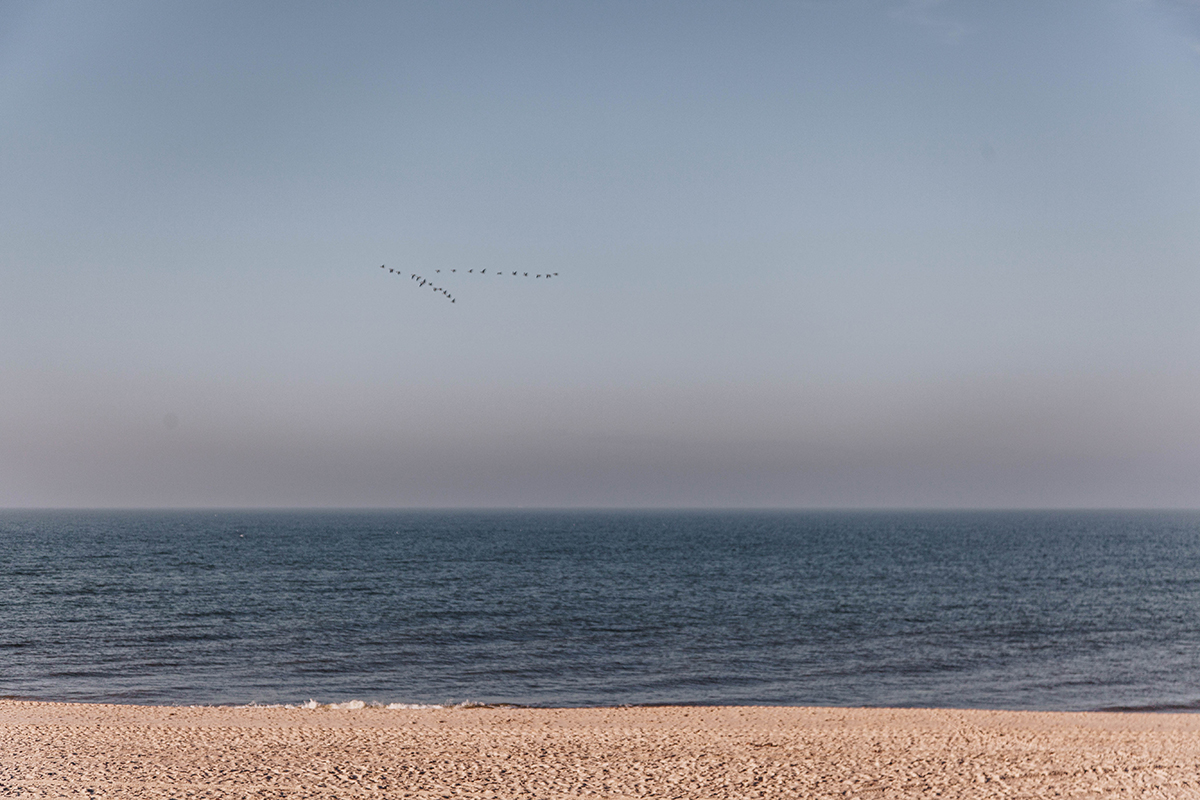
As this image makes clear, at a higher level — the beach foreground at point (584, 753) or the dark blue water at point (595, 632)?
the beach foreground at point (584, 753)

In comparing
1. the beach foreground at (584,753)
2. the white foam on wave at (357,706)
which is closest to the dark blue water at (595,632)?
Result: the white foam on wave at (357,706)

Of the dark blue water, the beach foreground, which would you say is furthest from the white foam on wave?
the dark blue water

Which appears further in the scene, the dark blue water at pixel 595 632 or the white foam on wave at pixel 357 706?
the dark blue water at pixel 595 632

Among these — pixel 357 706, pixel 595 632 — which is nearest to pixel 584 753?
pixel 357 706

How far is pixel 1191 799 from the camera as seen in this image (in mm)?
17609

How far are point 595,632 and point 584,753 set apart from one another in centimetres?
2497

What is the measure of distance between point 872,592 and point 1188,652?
Answer: 82.3 feet

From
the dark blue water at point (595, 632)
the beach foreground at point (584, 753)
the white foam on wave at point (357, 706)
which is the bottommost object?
the dark blue water at point (595, 632)

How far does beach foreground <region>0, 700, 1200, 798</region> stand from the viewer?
60.5 ft

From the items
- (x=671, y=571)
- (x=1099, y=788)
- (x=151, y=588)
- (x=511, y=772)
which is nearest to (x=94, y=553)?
(x=151, y=588)

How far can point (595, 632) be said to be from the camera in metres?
46.6

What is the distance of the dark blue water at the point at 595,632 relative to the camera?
33750 millimetres

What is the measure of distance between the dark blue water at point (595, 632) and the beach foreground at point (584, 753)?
4590 mm

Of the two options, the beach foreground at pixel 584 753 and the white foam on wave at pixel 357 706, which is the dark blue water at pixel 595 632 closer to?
the white foam on wave at pixel 357 706
